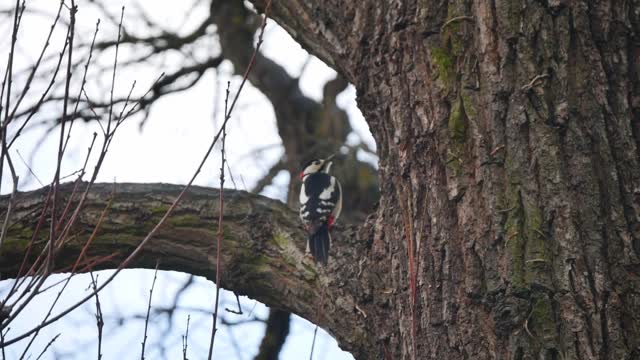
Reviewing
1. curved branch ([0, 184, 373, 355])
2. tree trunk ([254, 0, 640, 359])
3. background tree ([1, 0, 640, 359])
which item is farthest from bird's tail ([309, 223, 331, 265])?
tree trunk ([254, 0, 640, 359])

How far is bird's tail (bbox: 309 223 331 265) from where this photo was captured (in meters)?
3.20

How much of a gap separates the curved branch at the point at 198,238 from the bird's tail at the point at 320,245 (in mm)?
42

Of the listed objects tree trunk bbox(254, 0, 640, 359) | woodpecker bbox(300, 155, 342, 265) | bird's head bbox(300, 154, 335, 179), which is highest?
bird's head bbox(300, 154, 335, 179)

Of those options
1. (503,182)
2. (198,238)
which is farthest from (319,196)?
(503,182)

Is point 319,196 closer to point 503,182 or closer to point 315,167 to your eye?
point 315,167

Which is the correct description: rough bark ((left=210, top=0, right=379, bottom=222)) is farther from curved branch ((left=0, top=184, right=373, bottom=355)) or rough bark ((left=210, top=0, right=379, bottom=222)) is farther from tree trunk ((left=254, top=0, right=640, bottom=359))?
tree trunk ((left=254, top=0, right=640, bottom=359))

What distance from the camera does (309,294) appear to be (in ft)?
10.5

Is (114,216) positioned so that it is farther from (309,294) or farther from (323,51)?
(323,51)

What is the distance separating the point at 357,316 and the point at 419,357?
0.48 metres

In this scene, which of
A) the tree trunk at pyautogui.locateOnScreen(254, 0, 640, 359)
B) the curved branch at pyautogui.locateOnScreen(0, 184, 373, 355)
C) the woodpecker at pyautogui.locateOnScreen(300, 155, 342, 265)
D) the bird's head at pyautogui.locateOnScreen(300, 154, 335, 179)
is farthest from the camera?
the bird's head at pyautogui.locateOnScreen(300, 154, 335, 179)

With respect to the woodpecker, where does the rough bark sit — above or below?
above

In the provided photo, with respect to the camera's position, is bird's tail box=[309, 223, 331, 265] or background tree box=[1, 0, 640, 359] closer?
background tree box=[1, 0, 640, 359]

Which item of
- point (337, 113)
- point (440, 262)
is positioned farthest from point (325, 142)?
point (440, 262)

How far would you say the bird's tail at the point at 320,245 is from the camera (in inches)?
126
